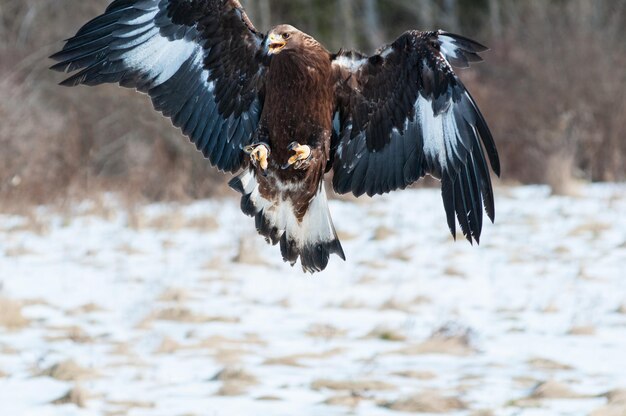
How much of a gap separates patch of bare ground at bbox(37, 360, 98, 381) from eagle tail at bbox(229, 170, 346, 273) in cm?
306

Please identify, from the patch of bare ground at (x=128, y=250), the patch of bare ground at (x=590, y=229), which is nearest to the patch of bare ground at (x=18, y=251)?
the patch of bare ground at (x=128, y=250)

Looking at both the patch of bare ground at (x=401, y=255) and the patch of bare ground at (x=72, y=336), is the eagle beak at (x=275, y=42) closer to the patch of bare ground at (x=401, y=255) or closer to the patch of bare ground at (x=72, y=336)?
the patch of bare ground at (x=72, y=336)

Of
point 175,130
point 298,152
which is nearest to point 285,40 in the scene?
point 298,152

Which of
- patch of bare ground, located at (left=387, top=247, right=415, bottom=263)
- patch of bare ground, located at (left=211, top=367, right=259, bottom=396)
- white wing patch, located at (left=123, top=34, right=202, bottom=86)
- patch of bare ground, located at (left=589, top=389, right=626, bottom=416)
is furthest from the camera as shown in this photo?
patch of bare ground, located at (left=387, top=247, right=415, bottom=263)

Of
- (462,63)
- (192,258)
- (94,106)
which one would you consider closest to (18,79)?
(94,106)

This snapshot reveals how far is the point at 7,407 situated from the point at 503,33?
13.8 meters

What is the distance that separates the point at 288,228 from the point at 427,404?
242cm

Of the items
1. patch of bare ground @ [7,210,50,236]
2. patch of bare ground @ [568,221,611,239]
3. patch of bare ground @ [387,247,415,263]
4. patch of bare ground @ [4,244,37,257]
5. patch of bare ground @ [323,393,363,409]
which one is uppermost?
patch of bare ground @ [7,210,50,236]

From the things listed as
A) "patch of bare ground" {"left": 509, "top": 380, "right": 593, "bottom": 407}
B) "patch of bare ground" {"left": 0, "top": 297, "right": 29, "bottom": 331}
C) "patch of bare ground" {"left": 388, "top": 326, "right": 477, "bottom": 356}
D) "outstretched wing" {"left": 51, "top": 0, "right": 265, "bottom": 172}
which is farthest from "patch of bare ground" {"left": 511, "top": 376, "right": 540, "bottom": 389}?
"patch of bare ground" {"left": 0, "top": 297, "right": 29, "bottom": 331}

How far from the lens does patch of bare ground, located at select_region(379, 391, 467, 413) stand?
674 cm

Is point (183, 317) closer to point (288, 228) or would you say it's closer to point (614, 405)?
Result: point (614, 405)

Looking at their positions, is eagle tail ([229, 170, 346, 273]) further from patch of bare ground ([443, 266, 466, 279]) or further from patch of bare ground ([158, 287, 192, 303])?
patch of bare ground ([443, 266, 466, 279])

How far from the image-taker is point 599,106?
596 inches

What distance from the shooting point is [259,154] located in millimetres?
4438
